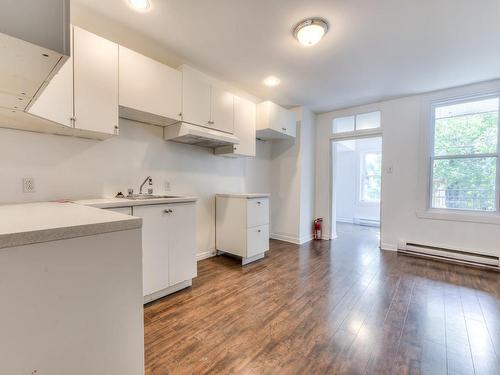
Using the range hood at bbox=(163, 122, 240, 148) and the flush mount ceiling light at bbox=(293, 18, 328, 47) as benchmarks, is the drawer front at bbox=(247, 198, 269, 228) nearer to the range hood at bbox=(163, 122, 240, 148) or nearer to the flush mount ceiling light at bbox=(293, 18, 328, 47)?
the range hood at bbox=(163, 122, 240, 148)

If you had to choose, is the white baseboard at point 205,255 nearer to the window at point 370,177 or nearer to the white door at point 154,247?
the white door at point 154,247

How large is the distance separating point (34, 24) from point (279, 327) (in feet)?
6.73

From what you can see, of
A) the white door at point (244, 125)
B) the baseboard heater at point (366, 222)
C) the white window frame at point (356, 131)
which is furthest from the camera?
the baseboard heater at point (366, 222)

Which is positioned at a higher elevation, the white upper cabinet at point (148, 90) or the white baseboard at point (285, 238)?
the white upper cabinet at point (148, 90)

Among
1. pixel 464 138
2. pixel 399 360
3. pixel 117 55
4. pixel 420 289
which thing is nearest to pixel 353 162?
pixel 464 138

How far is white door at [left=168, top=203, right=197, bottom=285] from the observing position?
6.75 feet

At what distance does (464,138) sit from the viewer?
10.5 feet

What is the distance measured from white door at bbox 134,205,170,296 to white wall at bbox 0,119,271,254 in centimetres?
59

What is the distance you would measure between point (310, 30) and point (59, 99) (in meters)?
2.07

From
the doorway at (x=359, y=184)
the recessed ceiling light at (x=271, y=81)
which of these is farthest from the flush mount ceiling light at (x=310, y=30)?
the doorway at (x=359, y=184)

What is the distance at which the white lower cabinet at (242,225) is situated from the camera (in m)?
2.86

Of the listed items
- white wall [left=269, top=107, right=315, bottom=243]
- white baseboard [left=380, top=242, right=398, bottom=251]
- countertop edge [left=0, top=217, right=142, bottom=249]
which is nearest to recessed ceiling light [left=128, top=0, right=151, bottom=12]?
countertop edge [left=0, top=217, right=142, bottom=249]

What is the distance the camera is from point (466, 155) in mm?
3148

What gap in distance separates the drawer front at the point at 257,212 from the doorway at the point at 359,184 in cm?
321
